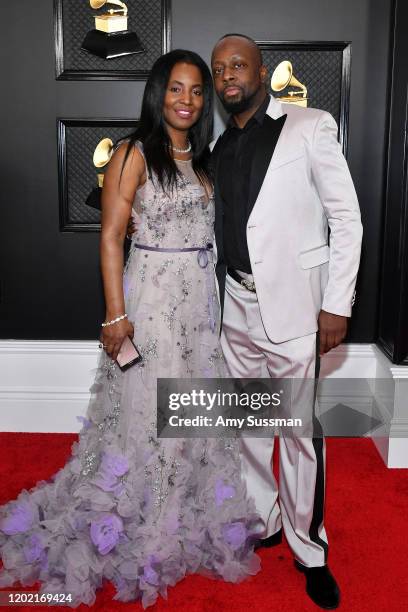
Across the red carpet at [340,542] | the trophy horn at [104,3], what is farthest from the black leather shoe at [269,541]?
the trophy horn at [104,3]

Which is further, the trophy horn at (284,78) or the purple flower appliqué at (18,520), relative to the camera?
the trophy horn at (284,78)

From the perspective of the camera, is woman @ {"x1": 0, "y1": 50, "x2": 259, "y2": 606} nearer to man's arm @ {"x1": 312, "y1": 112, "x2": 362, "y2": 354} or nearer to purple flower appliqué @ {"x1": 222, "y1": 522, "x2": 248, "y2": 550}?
purple flower appliqué @ {"x1": 222, "y1": 522, "x2": 248, "y2": 550}

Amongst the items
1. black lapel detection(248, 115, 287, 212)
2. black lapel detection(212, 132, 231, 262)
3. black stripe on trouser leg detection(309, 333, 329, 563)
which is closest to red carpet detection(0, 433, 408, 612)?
black stripe on trouser leg detection(309, 333, 329, 563)

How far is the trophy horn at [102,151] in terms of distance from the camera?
10.7 ft

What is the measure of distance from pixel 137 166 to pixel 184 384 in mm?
761

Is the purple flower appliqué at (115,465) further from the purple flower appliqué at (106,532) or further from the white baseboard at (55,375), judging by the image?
the white baseboard at (55,375)

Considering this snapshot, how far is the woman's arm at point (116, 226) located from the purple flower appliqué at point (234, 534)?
0.72 m

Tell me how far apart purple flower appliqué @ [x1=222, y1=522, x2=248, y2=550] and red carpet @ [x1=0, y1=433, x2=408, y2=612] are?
0.13 m

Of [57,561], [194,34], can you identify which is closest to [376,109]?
[194,34]

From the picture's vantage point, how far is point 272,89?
3221 millimetres

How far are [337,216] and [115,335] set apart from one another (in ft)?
2.66

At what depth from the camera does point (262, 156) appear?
7.04 feet

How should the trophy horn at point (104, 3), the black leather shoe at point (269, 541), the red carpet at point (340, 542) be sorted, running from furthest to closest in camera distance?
1. the trophy horn at point (104, 3)
2. the black leather shoe at point (269, 541)
3. the red carpet at point (340, 542)

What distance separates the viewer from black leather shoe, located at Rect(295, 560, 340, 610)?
215 centimetres
